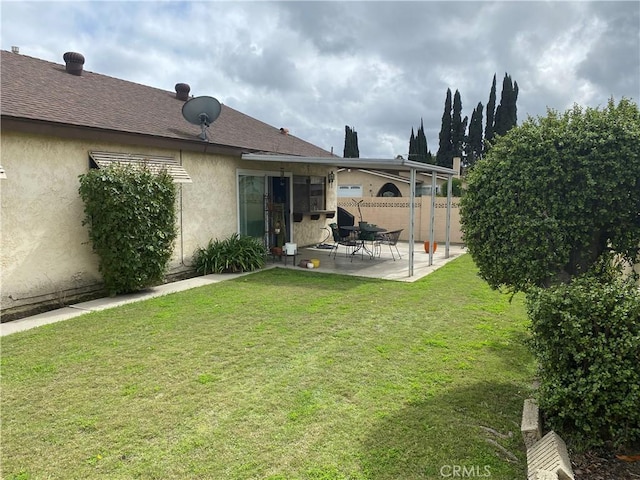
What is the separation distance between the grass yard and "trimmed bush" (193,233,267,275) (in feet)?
9.64

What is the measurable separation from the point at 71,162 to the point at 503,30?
8.23m

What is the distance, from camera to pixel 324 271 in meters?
10.3

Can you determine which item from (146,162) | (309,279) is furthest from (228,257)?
(146,162)

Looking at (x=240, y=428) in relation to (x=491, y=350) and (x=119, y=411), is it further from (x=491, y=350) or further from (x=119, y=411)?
(x=491, y=350)

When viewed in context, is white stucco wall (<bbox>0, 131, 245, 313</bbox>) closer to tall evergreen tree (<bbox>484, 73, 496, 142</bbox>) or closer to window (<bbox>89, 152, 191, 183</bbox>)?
window (<bbox>89, 152, 191, 183</bbox>)

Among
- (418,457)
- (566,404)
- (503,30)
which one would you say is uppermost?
(503,30)

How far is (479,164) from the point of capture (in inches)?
158

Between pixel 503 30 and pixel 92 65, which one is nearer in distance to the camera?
pixel 503 30

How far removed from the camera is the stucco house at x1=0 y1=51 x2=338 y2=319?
6.59 m

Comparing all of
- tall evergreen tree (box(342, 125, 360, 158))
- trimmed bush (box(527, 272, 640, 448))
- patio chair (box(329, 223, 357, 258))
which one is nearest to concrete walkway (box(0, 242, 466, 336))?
patio chair (box(329, 223, 357, 258))

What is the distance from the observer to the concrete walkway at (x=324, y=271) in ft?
21.0

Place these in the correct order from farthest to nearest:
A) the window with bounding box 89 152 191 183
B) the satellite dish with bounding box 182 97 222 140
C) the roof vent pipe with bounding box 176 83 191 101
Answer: the roof vent pipe with bounding box 176 83 191 101
the satellite dish with bounding box 182 97 222 140
the window with bounding box 89 152 191 183

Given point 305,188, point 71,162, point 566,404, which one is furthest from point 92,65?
point 566,404

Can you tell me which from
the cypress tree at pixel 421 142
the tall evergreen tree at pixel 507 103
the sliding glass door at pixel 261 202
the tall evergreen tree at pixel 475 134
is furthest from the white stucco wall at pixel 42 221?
the cypress tree at pixel 421 142
